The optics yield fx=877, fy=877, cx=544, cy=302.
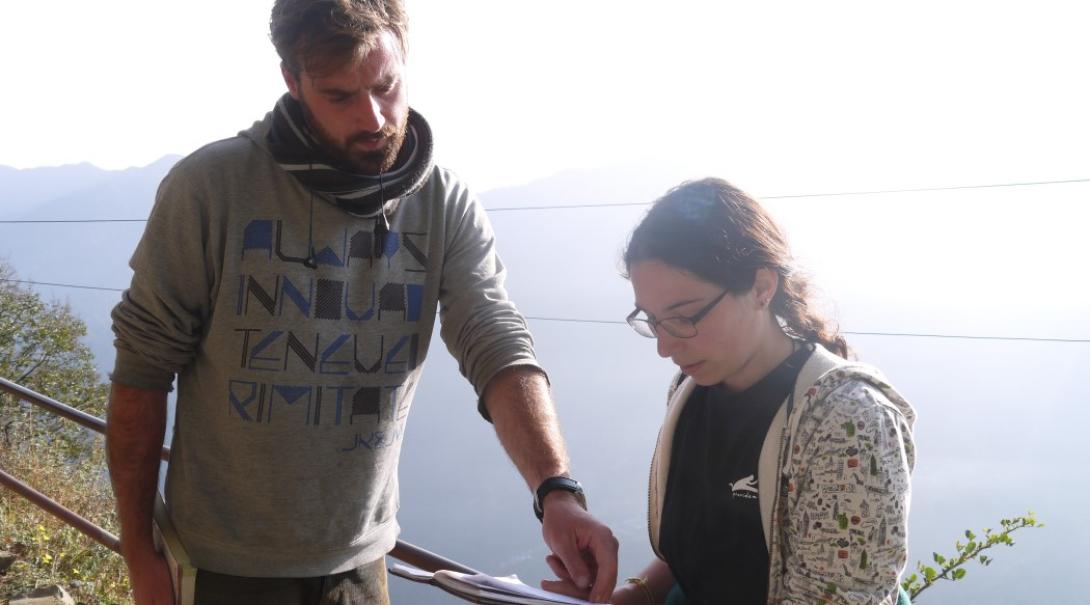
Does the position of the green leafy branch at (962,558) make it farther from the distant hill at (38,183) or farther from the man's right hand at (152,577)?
the distant hill at (38,183)

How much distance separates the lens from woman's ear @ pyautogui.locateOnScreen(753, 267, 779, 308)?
5.37 feet

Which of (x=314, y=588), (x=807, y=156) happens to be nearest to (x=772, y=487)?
(x=314, y=588)

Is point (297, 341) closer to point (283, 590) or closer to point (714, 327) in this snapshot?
point (283, 590)

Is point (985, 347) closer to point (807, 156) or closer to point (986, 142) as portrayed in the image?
point (807, 156)

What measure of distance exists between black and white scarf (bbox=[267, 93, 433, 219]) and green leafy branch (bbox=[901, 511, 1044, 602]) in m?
1.28

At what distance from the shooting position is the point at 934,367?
51.0 metres

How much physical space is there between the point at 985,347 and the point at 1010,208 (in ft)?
100

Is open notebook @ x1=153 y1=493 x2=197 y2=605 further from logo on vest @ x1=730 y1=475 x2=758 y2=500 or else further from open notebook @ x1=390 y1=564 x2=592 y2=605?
logo on vest @ x1=730 y1=475 x2=758 y2=500

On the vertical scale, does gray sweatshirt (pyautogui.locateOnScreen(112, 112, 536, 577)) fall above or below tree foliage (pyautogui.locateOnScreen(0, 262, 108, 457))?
above

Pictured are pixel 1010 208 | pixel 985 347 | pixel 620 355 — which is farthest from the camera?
pixel 620 355

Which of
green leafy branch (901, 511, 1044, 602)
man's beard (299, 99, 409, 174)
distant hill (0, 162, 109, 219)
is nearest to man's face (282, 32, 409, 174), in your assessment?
man's beard (299, 99, 409, 174)

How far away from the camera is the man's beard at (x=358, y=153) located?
5.24 feet

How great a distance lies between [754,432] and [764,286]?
0.94 feet

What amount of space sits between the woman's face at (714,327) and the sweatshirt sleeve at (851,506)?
26 cm
